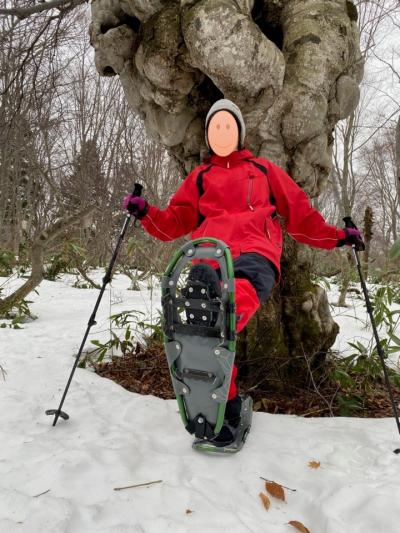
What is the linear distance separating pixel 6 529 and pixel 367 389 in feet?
7.25

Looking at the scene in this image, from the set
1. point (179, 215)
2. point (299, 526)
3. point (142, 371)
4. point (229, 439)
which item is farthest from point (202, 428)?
point (142, 371)

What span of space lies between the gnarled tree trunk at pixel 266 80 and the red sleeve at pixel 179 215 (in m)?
0.62

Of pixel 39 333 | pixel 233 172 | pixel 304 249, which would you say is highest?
pixel 233 172

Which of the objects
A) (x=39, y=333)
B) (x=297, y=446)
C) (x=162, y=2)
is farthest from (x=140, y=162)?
(x=297, y=446)

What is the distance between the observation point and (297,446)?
179 cm

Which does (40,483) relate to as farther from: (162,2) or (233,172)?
(162,2)

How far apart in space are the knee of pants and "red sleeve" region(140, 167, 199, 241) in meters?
0.65

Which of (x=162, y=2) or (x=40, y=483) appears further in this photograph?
(x=162, y=2)

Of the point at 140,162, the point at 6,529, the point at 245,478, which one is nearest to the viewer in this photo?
the point at 6,529

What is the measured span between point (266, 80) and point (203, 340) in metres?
1.64

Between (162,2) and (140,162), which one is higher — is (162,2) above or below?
below

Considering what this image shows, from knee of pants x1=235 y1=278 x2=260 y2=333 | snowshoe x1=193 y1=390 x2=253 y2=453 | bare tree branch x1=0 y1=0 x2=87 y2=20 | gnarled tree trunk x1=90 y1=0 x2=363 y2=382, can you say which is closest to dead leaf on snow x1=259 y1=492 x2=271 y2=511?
snowshoe x1=193 y1=390 x2=253 y2=453

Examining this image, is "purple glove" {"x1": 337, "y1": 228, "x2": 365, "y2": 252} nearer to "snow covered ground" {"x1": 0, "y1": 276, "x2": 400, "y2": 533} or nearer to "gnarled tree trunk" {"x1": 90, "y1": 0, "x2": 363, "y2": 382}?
"gnarled tree trunk" {"x1": 90, "y1": 0, "x2": 363, "y2": 382}

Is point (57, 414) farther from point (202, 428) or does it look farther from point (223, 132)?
point (223, 132)
